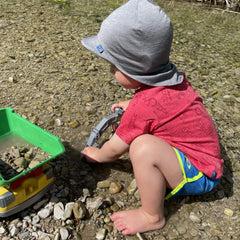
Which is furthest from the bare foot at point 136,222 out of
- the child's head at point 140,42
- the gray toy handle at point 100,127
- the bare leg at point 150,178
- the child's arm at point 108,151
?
the child's head at point 140,42

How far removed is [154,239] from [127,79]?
93 cm

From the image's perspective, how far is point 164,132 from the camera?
1.71m

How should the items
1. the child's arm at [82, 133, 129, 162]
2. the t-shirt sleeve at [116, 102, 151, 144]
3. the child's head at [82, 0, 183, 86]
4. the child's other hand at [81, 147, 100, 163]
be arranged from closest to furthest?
1. the child's head at [82, 0, 183, 86]
2. the t-shirt sleeve at [116, 102, 151, 144]
3. the child's arm at [82, 133, 129, 162]
4. the child's other hand at [81, 147, 100, 163]

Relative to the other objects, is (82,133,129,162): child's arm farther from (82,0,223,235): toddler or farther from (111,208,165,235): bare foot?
(111,208,165,235): bare foot

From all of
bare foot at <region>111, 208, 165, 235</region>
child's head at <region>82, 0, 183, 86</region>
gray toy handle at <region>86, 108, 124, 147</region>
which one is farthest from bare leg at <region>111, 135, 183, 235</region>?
gray toy handle at <region>86, 108, 124, 147</region>

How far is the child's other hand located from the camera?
6.69 feet

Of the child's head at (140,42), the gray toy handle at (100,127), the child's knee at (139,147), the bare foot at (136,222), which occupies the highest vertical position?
the child's head at (140,42)

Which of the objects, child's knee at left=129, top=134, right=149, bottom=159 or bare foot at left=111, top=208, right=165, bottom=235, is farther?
bare foot at left=111, top=208, right=165, bottom=235

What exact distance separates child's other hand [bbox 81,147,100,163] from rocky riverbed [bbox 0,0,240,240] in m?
0.08

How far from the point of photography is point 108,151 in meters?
1.84

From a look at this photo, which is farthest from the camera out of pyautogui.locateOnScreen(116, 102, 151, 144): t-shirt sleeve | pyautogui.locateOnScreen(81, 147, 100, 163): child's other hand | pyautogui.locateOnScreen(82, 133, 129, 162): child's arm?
pyautogui.locateOnScreen(81, 147, 100, 163): child's other hand

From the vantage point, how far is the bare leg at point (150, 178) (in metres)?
1.60

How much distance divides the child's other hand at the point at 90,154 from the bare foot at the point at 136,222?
1.45ft

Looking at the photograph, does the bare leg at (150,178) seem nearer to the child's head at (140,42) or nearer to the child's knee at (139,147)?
the child's knee at (139,147)
